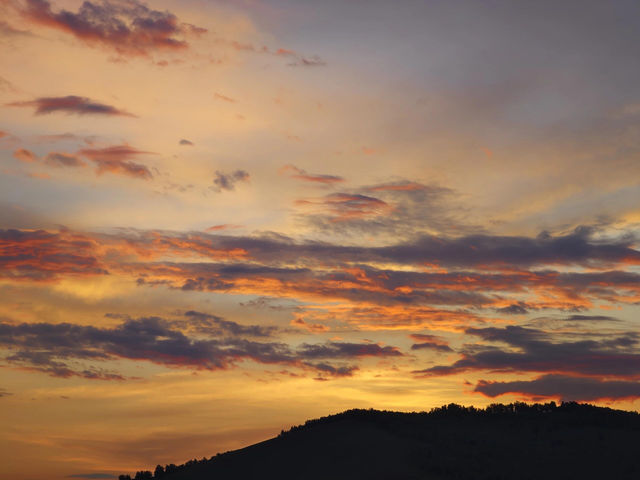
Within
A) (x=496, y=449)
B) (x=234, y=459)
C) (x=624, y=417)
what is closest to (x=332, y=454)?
(x=234, y=459)

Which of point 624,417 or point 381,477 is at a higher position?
point 624,417

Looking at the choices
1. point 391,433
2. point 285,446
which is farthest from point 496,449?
point 285,446

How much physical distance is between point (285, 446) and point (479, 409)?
24594 mm

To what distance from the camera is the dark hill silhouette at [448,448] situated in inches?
2699

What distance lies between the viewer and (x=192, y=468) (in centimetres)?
8019

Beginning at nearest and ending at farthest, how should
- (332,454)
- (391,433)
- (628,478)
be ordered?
(628,478)
(332,454)
(391,433)

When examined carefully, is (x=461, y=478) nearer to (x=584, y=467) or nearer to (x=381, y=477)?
(x=381, y=477)

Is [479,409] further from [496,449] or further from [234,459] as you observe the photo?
[234,459]

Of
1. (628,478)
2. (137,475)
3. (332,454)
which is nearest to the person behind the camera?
(628,478)

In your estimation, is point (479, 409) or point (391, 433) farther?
point (479, 409)

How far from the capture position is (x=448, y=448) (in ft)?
246

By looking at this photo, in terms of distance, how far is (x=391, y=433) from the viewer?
8012cm

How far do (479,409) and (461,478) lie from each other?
21.2m

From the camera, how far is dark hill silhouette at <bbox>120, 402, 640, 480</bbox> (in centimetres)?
6856
